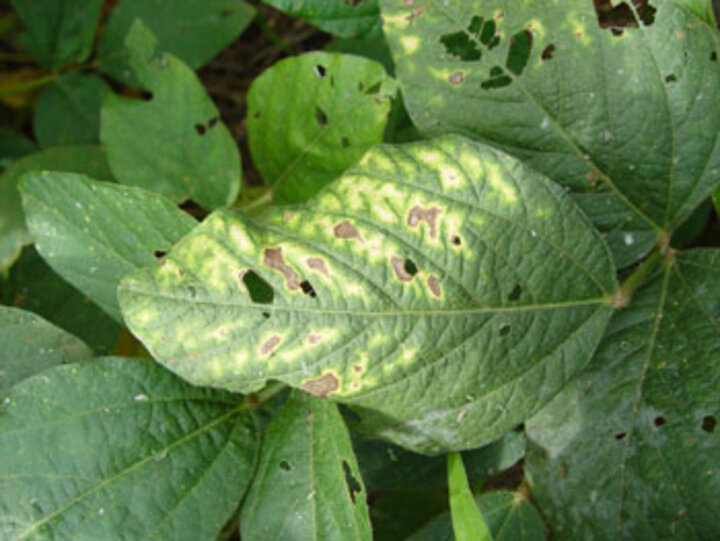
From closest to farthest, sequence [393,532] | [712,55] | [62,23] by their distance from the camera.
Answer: [712,55] < [393,532] < [62,23]

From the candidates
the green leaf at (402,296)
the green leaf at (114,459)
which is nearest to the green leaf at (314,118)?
the green leaf at (402,296)

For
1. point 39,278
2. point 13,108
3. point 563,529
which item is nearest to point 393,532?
point 563,529

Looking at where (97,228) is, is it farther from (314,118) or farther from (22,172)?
(22,172)

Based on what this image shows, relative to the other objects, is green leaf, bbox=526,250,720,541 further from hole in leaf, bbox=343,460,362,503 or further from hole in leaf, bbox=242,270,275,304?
hole in leaf, bbox=242,270,275,304

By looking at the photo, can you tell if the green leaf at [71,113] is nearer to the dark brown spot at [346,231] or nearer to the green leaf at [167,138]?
the green leaf at [167,138]

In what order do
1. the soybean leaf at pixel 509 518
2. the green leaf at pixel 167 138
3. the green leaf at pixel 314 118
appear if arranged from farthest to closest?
the green leaf at pixel 167 138 → the green leaf at pixel 314 118 → the soybean leaf at pixel 509 518

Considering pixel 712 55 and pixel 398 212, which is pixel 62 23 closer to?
pixel 398 212

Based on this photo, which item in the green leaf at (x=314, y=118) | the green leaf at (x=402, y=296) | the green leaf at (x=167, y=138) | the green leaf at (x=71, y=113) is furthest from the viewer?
the green leaf at (x=71, y=113)
